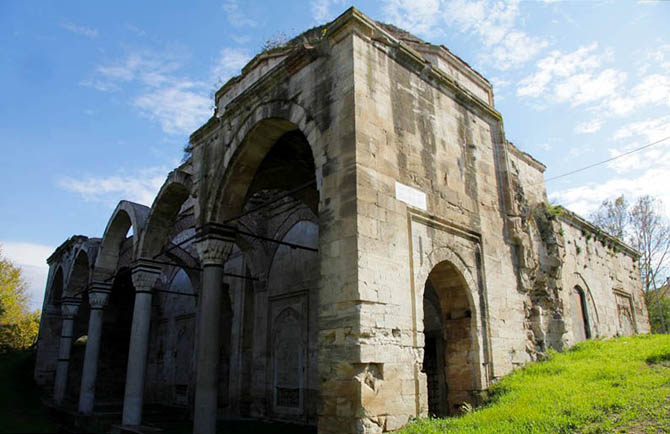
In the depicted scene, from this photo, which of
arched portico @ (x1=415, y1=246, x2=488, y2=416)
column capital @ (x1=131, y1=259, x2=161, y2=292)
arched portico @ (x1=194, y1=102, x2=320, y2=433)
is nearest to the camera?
arched portico @ (x1=415, y1=246, x2=488, y2=416)

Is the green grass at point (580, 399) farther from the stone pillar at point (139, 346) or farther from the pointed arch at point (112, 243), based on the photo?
the pointed arch at point (112, 243)

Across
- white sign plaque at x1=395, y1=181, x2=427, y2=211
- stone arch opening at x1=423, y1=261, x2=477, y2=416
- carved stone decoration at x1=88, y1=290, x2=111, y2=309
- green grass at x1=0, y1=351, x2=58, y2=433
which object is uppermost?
white sign plaque at x1=395, y1=181, x2=427, y2=211

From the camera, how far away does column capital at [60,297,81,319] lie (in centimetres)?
1526

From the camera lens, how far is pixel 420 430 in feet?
17.0

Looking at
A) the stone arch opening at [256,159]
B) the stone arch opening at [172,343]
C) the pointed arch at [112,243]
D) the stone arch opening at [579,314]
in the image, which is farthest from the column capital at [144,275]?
the stone arch opening at [579,314]

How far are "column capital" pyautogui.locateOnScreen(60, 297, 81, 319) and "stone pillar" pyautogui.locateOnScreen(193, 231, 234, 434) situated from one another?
9.45m

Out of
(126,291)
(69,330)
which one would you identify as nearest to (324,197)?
(69,330)

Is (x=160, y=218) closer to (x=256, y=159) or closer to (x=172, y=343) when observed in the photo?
(x=256, y=159)

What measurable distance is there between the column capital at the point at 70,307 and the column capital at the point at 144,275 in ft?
21.3

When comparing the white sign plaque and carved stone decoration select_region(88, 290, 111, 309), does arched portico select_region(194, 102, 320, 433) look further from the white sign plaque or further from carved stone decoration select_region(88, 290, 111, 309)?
carved stone decoration select_region(88, 290, 111, 309)

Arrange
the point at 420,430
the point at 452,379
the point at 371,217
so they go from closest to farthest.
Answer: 1. the point at 420,430
2. the point at 371,217
3. the point at 452,379

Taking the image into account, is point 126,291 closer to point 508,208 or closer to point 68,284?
point 68,284

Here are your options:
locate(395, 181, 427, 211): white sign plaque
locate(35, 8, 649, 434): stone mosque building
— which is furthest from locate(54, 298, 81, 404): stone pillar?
locate(395, 181, 427, 211): white sign plaque

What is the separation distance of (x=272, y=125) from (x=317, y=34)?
336 centimetres
